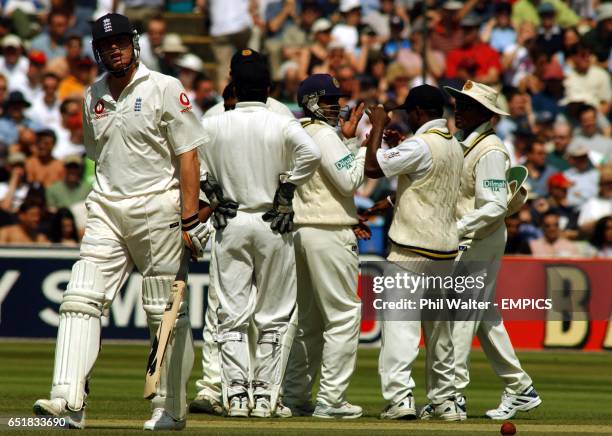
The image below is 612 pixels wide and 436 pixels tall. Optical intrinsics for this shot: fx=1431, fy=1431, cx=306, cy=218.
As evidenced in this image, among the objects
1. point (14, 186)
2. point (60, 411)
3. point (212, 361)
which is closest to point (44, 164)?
point (14, 186)

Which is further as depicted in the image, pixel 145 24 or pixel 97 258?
pixel 145 24

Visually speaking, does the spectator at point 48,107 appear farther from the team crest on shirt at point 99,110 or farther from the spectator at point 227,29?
the team crest on shirt at point 99,110

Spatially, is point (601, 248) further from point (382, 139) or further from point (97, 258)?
point (97, 258)

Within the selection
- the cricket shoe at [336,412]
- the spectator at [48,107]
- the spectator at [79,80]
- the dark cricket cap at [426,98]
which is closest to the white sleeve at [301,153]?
the dark cricket cap at [426,98]

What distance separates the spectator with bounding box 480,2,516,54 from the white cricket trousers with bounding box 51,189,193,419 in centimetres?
1401

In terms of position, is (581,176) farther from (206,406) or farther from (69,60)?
(206,406)

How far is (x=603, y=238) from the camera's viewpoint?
16766 millimetres

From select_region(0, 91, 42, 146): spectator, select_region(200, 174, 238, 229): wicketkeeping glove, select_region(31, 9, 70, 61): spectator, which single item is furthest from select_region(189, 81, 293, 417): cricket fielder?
select_region(31, 9, 70, 61): spectator

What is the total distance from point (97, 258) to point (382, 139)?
2.44 metres

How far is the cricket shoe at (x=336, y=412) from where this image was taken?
948 centimetres

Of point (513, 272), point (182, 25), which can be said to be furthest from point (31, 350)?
point (182, 25)

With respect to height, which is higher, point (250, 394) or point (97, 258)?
point (97, 258)

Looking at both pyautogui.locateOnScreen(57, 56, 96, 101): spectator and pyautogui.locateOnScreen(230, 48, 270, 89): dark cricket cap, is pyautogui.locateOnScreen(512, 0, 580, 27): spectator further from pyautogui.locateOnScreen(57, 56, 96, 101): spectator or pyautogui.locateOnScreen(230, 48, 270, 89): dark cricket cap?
pyautogui.locateOnScreen(230, 48, 270, 89): dark cricket cap

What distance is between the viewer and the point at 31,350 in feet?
49.3
